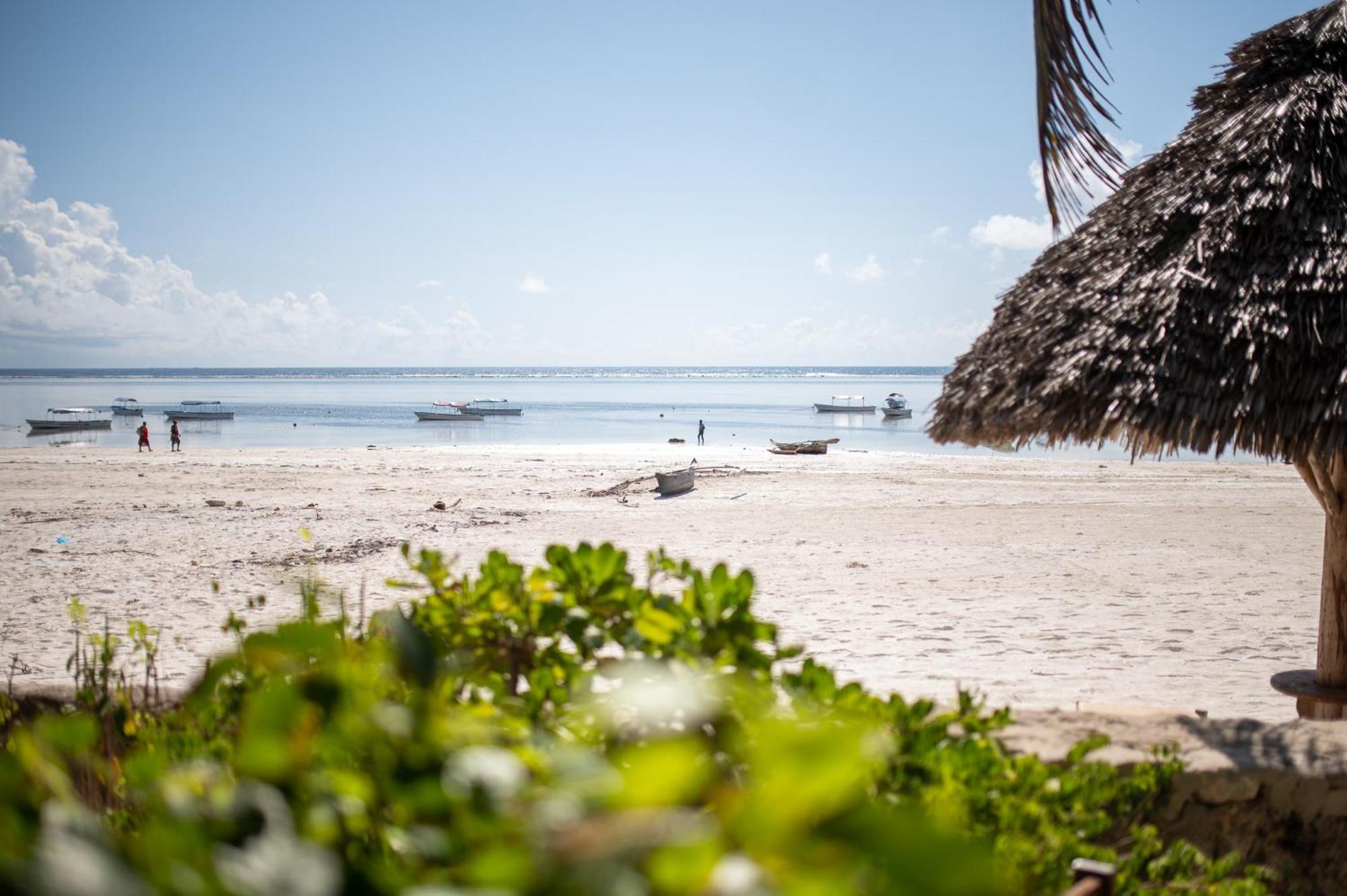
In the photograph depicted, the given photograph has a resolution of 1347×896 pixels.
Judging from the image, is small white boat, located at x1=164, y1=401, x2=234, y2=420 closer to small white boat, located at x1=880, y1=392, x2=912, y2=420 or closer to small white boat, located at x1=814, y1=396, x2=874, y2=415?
small white boat, located at x1=814, y1=396, x2=874, y2=415

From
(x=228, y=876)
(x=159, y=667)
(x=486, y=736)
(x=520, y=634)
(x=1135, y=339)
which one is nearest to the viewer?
(x=228, y=876)

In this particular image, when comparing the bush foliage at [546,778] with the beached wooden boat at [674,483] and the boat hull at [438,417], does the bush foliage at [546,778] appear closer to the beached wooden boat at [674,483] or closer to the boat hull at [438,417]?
the beached wooden boat at [674,483]

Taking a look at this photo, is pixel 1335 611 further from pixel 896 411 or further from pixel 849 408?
pixel 849 408

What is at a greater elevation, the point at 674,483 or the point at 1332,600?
the point at 1332,600

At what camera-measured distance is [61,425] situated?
1721 inches

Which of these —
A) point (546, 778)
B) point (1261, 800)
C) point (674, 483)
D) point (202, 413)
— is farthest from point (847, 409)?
point (546, 778)

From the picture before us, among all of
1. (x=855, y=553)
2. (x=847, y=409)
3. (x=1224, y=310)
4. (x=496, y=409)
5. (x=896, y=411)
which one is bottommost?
(x=855, y=553)

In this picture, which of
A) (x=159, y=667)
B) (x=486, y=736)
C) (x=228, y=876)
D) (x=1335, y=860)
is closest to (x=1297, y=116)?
(x=1335, y=860)

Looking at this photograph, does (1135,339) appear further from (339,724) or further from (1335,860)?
(339,724)

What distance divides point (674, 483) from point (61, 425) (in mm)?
38282

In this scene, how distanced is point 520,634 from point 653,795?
1.12m

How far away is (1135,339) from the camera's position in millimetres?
4242

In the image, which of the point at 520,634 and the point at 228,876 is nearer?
the point at 228,876

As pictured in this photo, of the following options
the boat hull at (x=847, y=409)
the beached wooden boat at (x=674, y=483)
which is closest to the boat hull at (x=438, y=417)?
the boat hull at (x=847, y=409)
